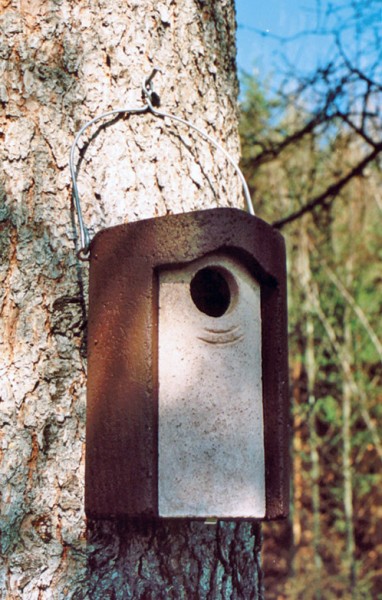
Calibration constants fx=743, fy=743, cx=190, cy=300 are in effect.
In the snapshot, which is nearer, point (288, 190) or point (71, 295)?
point (71, 295)

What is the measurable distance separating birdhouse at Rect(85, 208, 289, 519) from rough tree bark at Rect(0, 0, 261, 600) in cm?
7

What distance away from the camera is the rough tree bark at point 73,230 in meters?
1.43

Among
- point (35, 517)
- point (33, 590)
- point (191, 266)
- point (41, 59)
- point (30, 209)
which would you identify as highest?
point (41, 59)

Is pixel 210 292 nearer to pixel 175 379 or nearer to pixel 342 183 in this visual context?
pixel 175 379

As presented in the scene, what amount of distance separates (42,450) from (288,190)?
14.3 feet

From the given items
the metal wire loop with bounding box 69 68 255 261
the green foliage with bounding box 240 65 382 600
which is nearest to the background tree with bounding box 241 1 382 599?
the green foliage with bounding box 240 65 382 600

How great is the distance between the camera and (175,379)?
4.65ft

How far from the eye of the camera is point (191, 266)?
1456mm

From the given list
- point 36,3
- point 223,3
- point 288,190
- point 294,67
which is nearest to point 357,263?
point 288,190

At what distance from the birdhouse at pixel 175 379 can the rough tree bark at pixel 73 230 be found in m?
0.07

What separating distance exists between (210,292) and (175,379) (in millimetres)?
302

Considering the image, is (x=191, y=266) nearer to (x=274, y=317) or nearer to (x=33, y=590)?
(x=274, y=317)

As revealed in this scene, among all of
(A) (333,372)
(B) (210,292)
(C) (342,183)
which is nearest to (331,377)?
(A) (333,372)

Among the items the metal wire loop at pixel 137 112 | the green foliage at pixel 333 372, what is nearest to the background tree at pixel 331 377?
the green foliage at pixel 333 372
